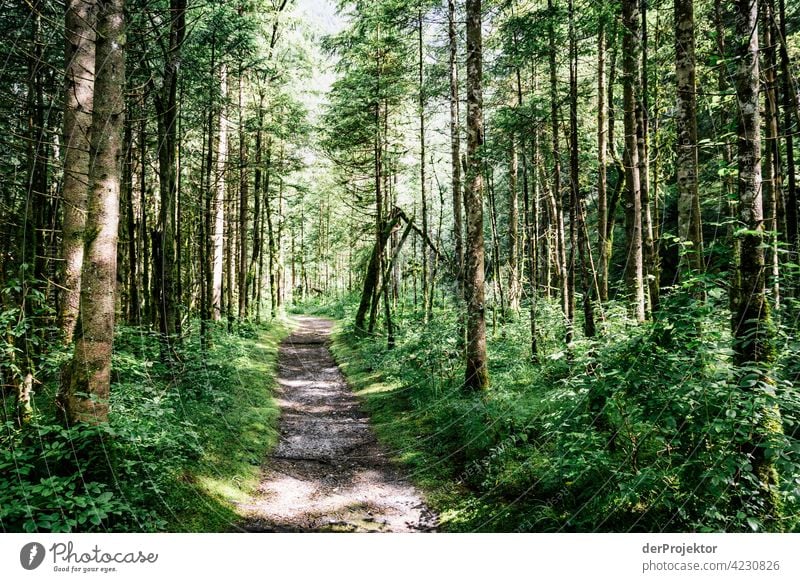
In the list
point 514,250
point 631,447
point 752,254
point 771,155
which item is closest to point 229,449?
point 631,447

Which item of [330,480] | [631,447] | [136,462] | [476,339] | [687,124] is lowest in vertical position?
[330,480]

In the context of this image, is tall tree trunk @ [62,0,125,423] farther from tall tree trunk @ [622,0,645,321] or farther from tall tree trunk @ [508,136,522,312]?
tall tree trunk @ [508,136,522,312]

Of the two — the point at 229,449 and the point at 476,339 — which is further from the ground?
the point at 476,339

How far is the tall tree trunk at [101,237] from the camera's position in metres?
4.35

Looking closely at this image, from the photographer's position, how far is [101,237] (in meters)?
4.42

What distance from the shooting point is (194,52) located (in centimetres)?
1075

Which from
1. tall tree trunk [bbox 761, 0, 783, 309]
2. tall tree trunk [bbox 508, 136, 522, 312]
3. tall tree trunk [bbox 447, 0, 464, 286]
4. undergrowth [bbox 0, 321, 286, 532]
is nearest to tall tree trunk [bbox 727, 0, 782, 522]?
tall tree trunk [bbox 761, 0, 783, 309]

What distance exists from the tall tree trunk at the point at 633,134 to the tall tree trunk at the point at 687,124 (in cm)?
119

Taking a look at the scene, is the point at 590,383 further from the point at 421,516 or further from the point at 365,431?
the point at 365,431

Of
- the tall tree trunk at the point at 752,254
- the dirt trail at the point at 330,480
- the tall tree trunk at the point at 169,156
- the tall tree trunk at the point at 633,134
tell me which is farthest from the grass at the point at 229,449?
the tall tree trunk at the point at 633,134

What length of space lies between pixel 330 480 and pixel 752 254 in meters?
6.17

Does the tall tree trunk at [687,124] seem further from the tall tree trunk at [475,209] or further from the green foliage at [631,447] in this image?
the tall tree trunk at [475,209]

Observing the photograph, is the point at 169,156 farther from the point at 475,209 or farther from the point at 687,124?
the point at 687,124

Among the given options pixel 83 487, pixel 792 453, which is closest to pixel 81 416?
pixel 83 487
